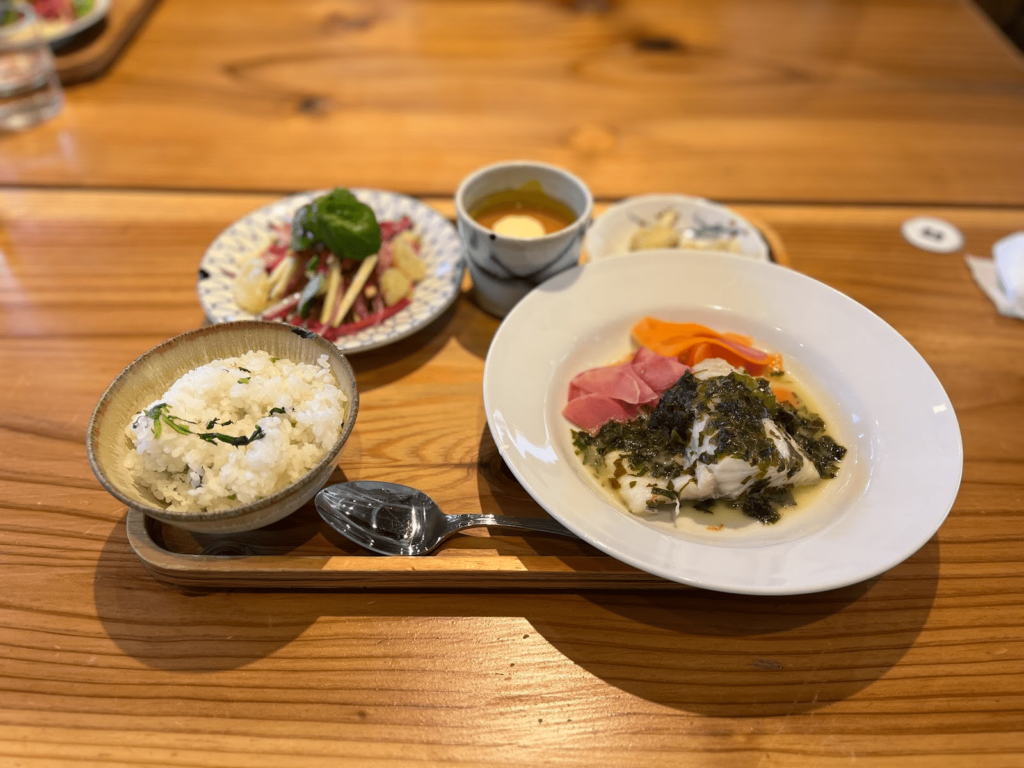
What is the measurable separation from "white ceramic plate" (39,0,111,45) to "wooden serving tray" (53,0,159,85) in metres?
0.05

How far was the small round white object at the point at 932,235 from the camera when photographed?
2139 millimetres

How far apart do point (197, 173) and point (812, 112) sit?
2520mm

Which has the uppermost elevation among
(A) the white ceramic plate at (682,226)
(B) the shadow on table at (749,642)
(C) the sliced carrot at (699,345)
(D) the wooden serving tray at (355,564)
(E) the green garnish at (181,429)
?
(E) the green garnish at (181,429)

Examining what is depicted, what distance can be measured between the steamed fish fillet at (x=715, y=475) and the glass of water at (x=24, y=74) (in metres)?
2.85

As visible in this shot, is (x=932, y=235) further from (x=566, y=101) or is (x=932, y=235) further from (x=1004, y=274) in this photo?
(x=566, y=101)

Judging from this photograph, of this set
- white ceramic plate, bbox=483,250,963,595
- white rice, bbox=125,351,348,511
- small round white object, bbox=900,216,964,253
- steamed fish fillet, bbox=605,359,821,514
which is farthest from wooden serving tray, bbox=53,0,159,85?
small round white object, bbox=900,216,964,253

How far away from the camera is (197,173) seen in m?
2.38

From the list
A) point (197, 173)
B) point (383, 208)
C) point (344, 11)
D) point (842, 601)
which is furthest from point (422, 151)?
point (842, 601)

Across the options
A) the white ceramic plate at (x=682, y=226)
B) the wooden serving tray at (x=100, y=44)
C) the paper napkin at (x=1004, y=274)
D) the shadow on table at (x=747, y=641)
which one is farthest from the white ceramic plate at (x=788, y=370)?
the wooden serving tray at (x=100, y=44)

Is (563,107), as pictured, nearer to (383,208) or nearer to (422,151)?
(422,151)

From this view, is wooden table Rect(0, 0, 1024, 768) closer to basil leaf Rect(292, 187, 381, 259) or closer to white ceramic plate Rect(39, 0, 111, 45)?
white ceramic plate Rect(39, 0, 111, 45)

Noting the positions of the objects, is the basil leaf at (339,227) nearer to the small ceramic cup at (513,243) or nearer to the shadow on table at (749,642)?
the small ceramic cup at (513,243)

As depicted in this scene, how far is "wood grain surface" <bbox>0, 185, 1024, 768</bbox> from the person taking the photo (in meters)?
1.10

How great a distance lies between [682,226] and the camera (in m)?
2.06
